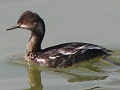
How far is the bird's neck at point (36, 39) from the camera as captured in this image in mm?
12823

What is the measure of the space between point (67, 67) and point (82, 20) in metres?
2.36

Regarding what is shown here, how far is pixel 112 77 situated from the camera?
1148 cm

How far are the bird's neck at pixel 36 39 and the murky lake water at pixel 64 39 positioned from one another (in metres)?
0.30

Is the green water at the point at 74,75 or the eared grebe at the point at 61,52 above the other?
the eared grebe at the point at 61,52

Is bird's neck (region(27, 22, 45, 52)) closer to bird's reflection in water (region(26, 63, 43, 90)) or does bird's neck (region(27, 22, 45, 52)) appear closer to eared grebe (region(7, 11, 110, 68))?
eared grebe (region(7, 11, 110, 68))

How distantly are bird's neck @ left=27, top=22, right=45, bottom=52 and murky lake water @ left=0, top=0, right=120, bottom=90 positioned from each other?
0.98 ft

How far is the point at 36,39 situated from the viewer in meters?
12.9

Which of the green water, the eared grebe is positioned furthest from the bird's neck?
the green water

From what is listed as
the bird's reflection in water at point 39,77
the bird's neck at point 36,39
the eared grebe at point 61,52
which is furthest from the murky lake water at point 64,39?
the bird's neck at point 36,39

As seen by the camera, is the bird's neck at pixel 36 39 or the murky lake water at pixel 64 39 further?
the bird's neck at pixel 36 39

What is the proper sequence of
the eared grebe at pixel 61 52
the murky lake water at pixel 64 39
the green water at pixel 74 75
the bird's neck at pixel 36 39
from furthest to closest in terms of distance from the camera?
the bird's neck at pixel 36 39 → the eared grebe at pixel 61 52 → the murky lake water at pixel 64 39 → the green water at pixel 74 75

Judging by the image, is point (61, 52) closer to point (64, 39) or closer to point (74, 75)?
point (74, 75)

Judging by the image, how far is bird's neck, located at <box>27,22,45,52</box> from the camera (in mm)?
12823

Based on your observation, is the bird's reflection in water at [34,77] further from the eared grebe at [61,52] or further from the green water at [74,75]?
the eared grebe at [61,52]
